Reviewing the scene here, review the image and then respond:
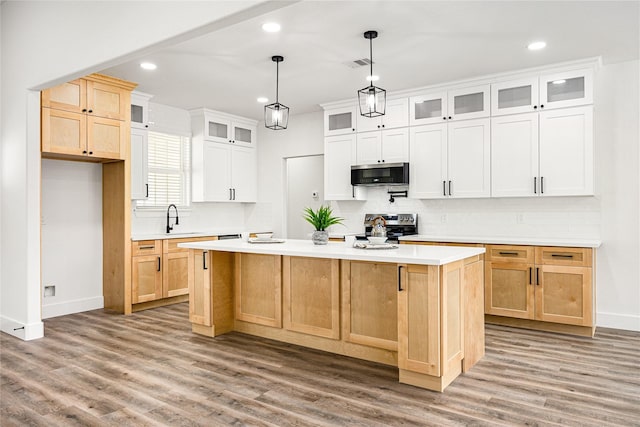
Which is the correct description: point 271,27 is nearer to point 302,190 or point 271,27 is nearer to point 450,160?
point 450,160

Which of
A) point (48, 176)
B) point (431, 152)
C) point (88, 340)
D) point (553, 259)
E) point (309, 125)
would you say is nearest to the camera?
point (88, 340)

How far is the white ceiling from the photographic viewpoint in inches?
132

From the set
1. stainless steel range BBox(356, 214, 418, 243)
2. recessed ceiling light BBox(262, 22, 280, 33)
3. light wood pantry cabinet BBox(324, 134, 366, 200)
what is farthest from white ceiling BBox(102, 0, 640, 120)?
stainless steel range BBox(356, 214, 418, 243)

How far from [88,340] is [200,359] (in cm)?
131

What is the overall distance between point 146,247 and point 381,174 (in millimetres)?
3103

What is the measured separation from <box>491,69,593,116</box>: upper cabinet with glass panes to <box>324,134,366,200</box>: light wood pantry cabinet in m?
1.95

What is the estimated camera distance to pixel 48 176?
500cm

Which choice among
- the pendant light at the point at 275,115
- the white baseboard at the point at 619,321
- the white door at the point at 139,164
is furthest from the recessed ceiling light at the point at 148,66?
the white baseboard at the point at 619,321

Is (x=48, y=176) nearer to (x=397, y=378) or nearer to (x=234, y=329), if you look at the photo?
(x=234, y=329)

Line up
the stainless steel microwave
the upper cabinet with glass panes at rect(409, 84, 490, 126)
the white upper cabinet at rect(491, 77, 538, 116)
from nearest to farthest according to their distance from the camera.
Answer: the white upper cabinet at rect(491, 77, 538, 116) → the upper cabinet with glass panes at rect(409, 84, 490, 126) → the stainless steel microwave

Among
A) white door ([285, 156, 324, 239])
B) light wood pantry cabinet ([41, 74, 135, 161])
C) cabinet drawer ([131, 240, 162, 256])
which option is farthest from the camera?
white door ([285, 156, 324, 239])

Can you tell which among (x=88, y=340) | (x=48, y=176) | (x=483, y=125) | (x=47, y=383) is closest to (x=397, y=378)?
(x=47, y=383)

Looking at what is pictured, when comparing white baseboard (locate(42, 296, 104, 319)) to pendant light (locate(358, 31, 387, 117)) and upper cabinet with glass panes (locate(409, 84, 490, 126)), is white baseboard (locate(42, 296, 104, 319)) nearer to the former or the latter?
pendant light (locate(358, 31, 387, 117))

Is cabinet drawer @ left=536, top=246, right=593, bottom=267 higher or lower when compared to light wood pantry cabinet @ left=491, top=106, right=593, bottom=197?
lower
